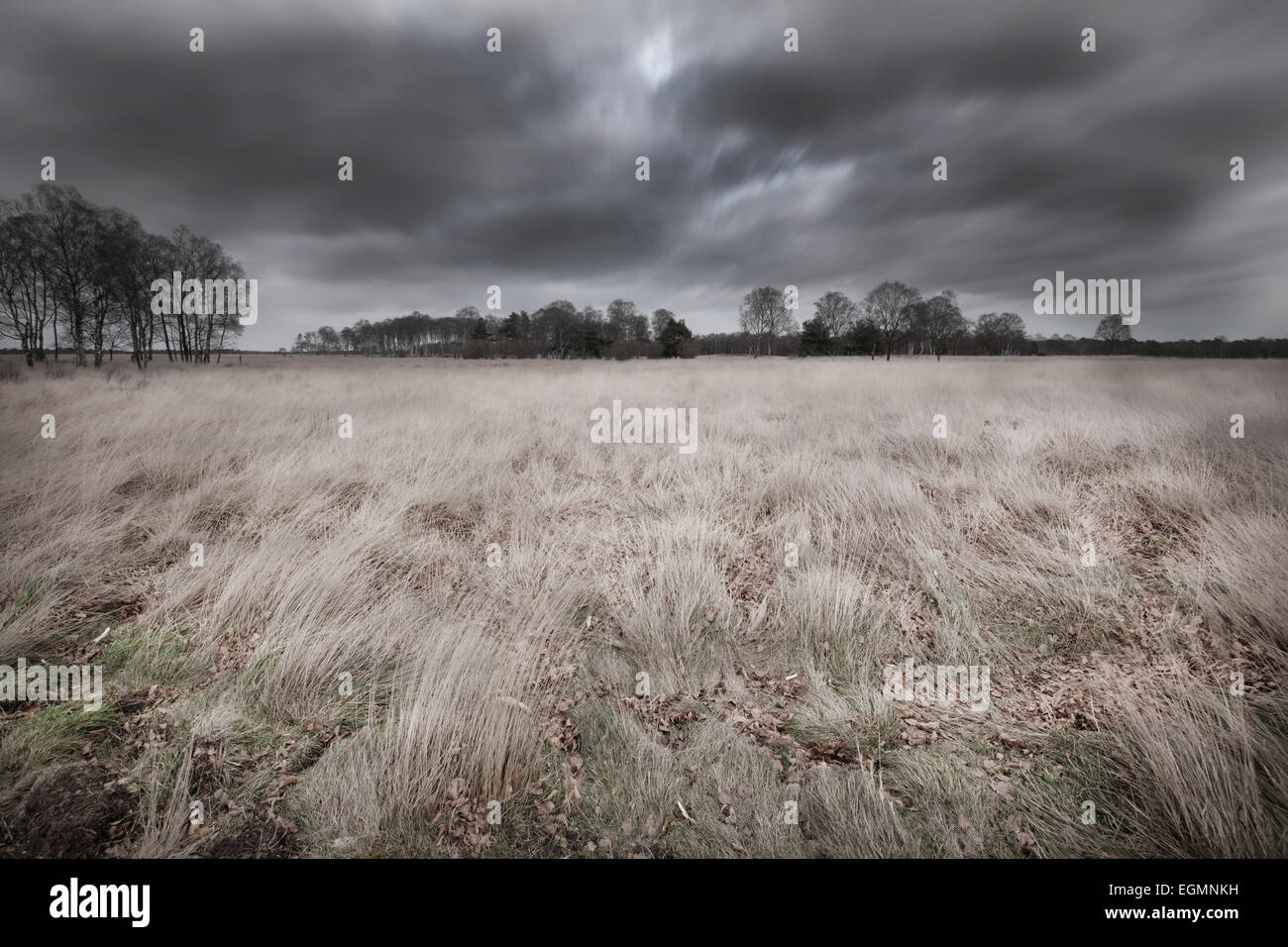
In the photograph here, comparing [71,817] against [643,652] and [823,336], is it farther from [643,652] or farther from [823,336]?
[823,336]

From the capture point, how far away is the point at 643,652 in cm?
334

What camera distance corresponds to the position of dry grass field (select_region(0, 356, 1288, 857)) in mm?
2090

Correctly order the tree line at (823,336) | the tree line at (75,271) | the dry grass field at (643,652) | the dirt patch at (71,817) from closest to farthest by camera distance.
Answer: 1. the dirt patch at (71,817)
2. the dry grass field at (643,652)
3. the tree line at (75,271)
4. the tree line at (823,336)

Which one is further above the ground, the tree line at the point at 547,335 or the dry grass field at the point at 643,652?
the tree line at the point at 547,335

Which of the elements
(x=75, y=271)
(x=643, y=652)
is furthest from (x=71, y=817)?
(x=75, y=271)

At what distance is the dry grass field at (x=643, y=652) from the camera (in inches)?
82.3

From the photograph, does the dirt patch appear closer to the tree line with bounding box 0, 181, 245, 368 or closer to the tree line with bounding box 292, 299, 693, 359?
the tree line with bounding box 0, 181, 245, 368

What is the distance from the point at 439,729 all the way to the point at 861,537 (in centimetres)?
440

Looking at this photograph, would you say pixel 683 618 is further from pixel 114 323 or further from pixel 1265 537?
pixel 114 323

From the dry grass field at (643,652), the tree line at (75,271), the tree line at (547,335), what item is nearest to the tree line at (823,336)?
the tree line at (547,335)

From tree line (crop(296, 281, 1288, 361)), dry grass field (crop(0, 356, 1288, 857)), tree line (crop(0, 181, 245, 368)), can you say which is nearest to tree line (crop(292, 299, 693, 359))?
tree line (crop(296, 281, 1288, 361))

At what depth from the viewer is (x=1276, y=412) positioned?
952 cm

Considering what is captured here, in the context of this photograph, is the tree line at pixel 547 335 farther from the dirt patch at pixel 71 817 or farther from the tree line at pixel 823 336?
the dirt patch at pixel 71 817

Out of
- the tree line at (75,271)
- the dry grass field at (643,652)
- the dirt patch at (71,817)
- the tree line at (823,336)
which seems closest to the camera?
the dirt patch at (71,817)
